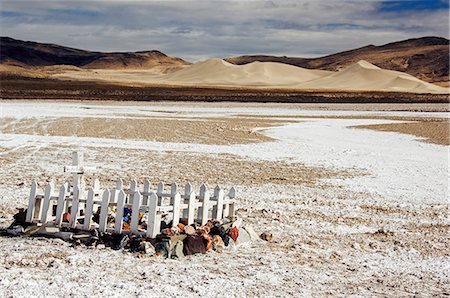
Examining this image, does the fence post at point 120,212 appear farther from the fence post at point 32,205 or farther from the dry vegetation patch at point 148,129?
the dry vegetation patch at point 148,129

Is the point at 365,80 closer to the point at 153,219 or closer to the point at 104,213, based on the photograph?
the point at 104,213

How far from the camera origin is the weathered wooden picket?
8109 millimetres

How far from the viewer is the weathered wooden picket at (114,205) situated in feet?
26.6

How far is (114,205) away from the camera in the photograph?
8422 millimetres

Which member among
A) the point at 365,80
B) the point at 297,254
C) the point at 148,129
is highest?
the point at 297,254

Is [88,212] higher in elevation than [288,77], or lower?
higher

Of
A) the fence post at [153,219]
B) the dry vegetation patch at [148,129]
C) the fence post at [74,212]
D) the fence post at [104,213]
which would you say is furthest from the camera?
the dry vegetation patch at [148,129]

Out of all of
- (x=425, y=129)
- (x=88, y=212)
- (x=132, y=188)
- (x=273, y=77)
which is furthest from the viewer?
(x=273, y=77)

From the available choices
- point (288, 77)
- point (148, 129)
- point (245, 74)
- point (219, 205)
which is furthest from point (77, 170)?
point (288, 77)

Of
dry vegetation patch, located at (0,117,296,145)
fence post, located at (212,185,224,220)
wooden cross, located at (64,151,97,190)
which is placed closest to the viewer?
wooden cross, located at (64,151,97,190)

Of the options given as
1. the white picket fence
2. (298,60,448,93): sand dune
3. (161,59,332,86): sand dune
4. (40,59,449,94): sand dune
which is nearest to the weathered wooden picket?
the white picket fence

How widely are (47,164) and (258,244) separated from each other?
828 centimetres

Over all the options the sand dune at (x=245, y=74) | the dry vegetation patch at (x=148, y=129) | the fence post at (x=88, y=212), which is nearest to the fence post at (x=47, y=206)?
the fence post at (x=88, y=212)

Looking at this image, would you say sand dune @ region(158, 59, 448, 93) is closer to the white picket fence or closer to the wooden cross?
the white picket fence
